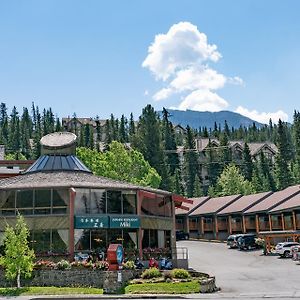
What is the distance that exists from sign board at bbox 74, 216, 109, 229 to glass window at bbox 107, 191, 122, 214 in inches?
60.9

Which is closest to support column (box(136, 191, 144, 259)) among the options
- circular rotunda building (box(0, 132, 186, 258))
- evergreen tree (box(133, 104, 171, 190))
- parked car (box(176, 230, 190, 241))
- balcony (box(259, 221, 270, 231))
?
circular rotunda building (box(0, 132, 186, 258))

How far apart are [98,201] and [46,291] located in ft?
38.1

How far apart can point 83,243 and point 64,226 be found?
1953 millimetres

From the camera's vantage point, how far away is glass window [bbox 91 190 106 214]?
39031 millimetres

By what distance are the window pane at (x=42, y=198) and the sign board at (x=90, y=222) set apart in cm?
282

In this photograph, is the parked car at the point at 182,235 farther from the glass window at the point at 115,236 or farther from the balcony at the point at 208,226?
the glass window at the point at 115,236

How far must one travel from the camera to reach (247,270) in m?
38.5

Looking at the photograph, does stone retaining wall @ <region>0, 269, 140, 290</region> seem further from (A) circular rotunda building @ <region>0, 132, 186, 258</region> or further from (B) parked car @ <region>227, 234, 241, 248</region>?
(B) parked car @ <region>227, 234, 241, 248</region>

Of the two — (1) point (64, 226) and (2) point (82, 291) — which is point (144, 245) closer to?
(1) point (64, 226)

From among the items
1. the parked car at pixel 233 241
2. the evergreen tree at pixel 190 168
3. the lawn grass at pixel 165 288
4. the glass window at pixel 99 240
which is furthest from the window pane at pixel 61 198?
the evergreen tree at pixel 190 168

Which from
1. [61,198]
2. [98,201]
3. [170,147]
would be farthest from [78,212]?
[170,147]

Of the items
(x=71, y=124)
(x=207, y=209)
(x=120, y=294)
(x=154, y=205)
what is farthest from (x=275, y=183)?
(x=71, y=124)

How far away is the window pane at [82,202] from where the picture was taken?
3841 centimetres

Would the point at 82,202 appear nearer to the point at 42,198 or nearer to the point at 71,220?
the point at 71,220
